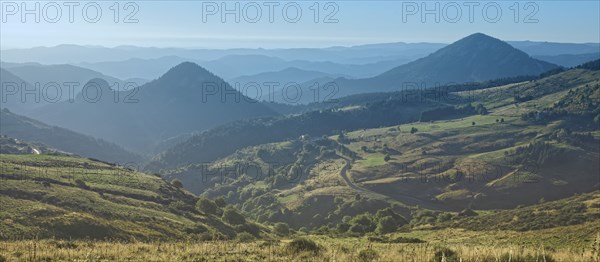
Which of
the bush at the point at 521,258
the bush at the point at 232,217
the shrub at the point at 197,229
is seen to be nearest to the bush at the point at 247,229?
the bush at the point at 232,217

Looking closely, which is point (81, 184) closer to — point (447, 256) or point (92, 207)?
point (92, 207)

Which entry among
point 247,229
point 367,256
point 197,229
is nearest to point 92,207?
point 197,229

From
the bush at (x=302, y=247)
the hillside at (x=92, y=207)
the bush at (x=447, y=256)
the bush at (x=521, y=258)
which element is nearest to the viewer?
the bush at (x=521, y=258)

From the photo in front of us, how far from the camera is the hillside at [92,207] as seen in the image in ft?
145

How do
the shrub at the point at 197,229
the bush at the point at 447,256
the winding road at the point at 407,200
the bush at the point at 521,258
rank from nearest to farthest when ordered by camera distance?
the bush at the point at 521,258, the bush at the point at 447,256, the shrub at the point at 197,229, the winding road at the point at 407,200

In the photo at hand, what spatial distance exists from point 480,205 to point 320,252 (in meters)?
144

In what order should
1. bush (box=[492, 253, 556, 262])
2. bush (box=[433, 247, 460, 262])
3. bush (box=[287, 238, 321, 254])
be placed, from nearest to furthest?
bush (box=[492, 253, 556, 262])
bush (box=[433, 247, 460, 262])
bush (box=[287, 238, 321, 254])

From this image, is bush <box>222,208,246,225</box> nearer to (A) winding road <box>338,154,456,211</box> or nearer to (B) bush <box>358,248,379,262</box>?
(B) bush <box>358,248,379,262</box>

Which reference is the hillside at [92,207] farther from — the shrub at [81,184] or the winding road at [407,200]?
the winding road at [407,200]

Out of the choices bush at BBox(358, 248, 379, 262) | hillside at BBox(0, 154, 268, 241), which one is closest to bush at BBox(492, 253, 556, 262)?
bush at BBox(358, 248, 379, 262)

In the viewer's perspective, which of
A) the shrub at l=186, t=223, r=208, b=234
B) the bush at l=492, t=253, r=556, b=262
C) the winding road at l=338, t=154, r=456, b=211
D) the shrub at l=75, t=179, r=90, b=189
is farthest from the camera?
the winding road at l=338, t=154, r=456, b=211

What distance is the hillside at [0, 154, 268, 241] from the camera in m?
44.3

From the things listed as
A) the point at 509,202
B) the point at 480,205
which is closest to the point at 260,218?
the point at 480,205

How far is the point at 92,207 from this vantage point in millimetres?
58562
